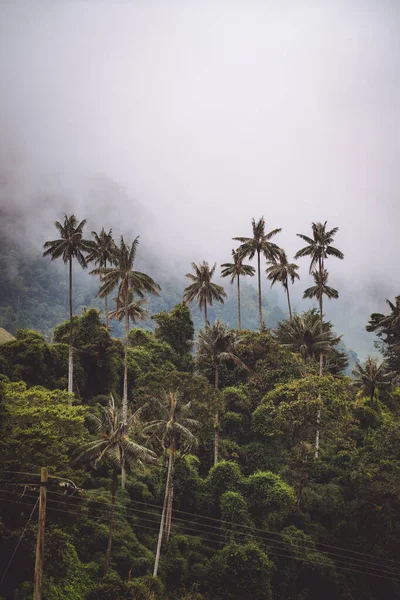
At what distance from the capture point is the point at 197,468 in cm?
4162

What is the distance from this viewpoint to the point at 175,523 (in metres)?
36.5

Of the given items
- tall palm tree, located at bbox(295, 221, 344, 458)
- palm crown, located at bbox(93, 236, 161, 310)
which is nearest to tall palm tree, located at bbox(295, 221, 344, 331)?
tall palm tree, located at bbox(295, 221, 344, 458)

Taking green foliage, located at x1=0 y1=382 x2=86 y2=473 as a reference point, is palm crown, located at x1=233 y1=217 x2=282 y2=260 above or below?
above

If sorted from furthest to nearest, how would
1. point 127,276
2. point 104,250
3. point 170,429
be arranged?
point 104,250
point 127,276
point 170,429

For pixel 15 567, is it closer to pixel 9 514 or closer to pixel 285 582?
pixel 9 514

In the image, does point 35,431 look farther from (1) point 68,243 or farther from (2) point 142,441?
(1) point 68,243

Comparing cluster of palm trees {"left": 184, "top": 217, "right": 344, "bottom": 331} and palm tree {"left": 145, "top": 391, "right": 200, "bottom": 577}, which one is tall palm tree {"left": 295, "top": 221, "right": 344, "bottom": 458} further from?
palm tree {"left": 145, "top": 391, "right": 200, "bottom": 577}

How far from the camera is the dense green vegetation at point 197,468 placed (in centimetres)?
2534

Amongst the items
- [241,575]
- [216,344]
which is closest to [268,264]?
[216,344]

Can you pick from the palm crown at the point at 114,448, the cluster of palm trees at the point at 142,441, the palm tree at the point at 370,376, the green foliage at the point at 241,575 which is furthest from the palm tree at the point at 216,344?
the palm crown at the point at 114,448

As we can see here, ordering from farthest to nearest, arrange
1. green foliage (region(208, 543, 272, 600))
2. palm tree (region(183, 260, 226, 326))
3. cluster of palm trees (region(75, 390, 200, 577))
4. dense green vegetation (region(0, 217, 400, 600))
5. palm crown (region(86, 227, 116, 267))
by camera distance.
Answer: palm tree (region(183, 260, 226, 326)), palm crown (region(86, 227, 116, 267)), green foliage (region(208, 543, 272, 600)), cluster of palm trees (region(75, 390, 200, 577)), dense green vegetation (region(0, 217, 400, 600))

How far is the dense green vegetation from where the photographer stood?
25.3 metres

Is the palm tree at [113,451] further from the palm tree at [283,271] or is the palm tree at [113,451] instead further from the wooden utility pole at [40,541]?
the palm tree at [283,271]

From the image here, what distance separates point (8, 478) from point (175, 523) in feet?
62.5
